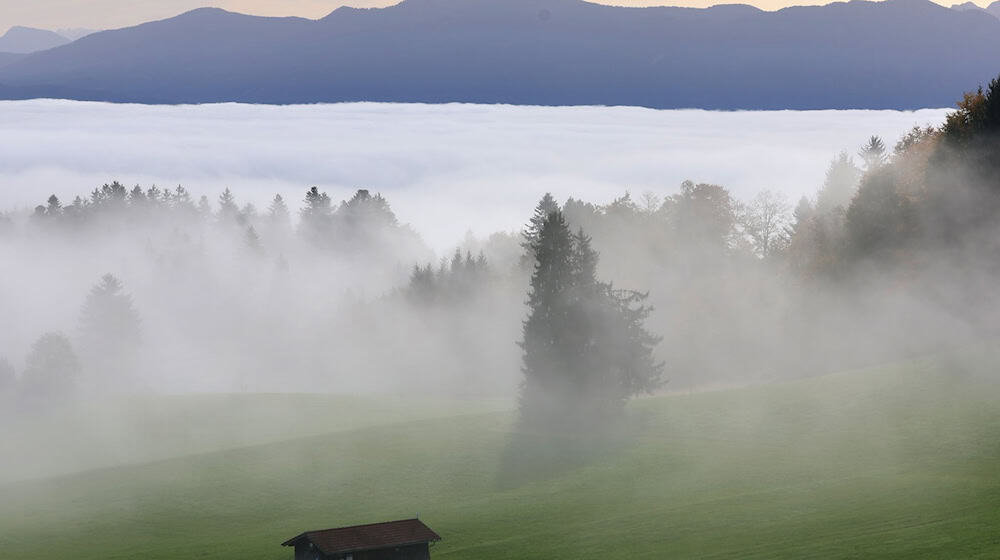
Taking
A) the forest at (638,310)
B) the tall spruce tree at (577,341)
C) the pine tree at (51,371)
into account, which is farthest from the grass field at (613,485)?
the pine tree at (51,371)

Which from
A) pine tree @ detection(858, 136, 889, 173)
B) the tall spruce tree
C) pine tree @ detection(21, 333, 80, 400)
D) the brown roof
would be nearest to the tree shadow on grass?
the tall spruce tree

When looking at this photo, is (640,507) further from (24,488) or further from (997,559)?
(24,488)

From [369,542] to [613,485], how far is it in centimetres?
1922

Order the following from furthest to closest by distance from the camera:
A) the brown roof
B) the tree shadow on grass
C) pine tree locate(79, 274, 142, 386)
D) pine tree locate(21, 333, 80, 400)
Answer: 1. pine tree locate(79, 274, 142, 386)
2. pine tree locate(21, 333, 80, 400)
3. the tree shadow on grass
4. the brown roof

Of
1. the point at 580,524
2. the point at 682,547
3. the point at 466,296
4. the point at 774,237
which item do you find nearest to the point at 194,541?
the point at 580,524

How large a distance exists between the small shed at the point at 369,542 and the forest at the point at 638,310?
27565 millimetres

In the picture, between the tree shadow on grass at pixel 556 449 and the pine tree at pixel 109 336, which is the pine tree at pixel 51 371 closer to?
the pine tree at pixel 109 336

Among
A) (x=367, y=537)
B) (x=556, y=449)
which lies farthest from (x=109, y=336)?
(x=367, y=537)

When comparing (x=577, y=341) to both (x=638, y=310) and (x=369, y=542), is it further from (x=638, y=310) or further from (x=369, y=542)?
(x=369, y=542)

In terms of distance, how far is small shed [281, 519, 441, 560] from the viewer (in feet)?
215

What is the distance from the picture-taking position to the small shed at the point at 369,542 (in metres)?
65.5

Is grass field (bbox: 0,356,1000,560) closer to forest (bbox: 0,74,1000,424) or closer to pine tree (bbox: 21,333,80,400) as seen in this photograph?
forest (bbox: 0,74,1000,424)

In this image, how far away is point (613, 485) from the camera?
80.5 m

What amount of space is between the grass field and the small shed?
6.05 ft
